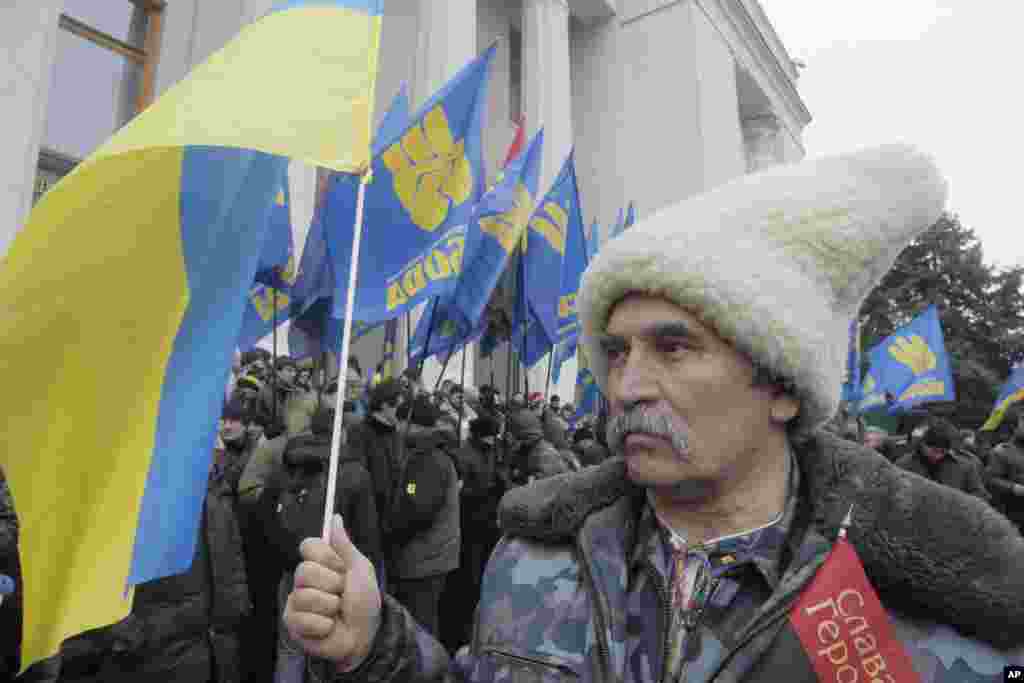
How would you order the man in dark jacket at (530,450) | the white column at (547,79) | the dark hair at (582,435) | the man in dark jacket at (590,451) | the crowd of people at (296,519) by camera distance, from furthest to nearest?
1. the white column at (547,79)
2. the dark hair at (582,435)
3. the man in dark jacket at (590,451)
4. the man in dark jacket at (530,450)
5. the crowd of people at (296,519)

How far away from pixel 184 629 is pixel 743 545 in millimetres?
2321

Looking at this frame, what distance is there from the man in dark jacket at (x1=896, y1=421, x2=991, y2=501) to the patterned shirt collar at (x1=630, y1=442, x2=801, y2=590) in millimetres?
5113

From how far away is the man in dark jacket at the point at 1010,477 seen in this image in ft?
19.9

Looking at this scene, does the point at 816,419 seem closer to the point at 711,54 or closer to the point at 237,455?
the point at 237,455

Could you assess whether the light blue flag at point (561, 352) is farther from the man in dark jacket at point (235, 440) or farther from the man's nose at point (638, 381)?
the man's nose at point (638, 381)

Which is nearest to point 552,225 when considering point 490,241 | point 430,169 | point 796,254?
point 490,241

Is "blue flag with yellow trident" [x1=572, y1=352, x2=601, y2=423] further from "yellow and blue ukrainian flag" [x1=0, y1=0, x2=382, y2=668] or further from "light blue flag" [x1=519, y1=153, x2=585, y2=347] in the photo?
"yellow and blue ukrainian flag" [x1=0, y1=0, x2=382, y2=668]

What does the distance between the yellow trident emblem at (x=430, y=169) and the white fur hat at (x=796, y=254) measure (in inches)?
129

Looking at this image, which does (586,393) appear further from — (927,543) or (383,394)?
(927,543)

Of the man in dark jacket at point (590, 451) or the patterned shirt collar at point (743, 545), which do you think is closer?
the patterned shirt collar at point (743, 545)

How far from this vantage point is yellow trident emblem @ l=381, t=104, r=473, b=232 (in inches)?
179

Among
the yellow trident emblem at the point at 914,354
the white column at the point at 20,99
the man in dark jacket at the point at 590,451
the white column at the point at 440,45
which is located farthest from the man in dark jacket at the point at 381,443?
the yellow trident emblem at the point at 914,354

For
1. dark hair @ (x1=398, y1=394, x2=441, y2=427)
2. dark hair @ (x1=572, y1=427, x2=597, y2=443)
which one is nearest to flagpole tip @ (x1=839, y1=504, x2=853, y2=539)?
dark hair @ (x1=398, y1=394, x2=441, y2=427)

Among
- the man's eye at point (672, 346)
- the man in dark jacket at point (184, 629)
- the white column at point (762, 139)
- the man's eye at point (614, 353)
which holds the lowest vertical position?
the man in dark jacket at point (184, 629)
